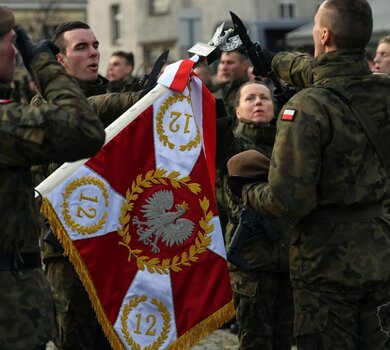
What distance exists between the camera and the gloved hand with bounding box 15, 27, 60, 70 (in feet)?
13.1

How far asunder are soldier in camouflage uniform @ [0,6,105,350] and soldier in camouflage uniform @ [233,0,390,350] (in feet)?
3.38

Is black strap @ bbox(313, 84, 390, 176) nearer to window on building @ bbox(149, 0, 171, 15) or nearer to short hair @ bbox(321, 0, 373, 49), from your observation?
short hair @ bbox(321, 0, 373, 49)

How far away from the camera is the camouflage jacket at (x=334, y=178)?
14.9 ft

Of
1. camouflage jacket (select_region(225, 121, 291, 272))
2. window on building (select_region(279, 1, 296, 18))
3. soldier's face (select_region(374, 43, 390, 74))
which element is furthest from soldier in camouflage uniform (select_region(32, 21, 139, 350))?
window on building (select_region(279, 1, 296, 18))

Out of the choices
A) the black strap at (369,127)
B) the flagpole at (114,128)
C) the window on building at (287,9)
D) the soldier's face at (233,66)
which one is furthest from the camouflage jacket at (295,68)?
the window on building at (287,9)

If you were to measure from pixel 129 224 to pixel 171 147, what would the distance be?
483 millimetres

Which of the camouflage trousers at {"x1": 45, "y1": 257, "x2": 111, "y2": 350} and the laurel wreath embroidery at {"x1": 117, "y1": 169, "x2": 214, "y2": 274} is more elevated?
the laurel wreath embroidery at {"x1": 117, "y1": 169, "x2": 214, "y2": 274}

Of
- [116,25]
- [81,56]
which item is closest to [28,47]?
A: [81,56]

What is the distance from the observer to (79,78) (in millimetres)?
6031

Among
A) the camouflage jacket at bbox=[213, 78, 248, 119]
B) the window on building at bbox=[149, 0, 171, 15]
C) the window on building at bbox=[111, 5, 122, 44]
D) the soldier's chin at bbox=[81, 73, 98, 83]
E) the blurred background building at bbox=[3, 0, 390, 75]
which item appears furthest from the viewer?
the window on building at bbox=[111, 5, 122, 44]

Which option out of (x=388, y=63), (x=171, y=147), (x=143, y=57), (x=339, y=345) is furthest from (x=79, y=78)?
(x=143, y=57)

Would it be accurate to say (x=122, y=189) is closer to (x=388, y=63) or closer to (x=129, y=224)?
(x=129, y=224)

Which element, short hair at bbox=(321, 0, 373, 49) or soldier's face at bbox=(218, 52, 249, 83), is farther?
soldier's face at bbox=(218, 52, 249, 83)

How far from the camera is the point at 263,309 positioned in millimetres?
6285
